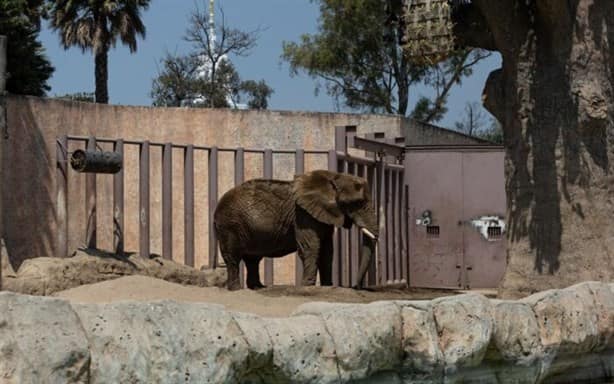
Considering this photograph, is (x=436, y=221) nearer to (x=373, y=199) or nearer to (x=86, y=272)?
(x=373, y=199)

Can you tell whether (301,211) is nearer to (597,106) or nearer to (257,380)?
(597,106)

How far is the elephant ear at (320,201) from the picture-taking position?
11.2 m

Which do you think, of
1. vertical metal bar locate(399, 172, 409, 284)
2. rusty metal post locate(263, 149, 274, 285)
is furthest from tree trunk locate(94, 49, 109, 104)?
rusty metal post locate(263, 149, 274, 285)

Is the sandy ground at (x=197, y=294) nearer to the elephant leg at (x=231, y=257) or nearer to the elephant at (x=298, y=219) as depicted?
the elephant at (x=298, y=219)

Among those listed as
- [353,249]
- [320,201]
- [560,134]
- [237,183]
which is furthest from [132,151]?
→ [560,134]

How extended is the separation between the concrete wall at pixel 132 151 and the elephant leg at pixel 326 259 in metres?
4.69

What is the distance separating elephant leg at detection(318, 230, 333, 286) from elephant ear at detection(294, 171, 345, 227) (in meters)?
0.42

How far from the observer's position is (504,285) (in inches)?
408

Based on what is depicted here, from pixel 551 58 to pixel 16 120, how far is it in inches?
310

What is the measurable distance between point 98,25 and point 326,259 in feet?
53.0

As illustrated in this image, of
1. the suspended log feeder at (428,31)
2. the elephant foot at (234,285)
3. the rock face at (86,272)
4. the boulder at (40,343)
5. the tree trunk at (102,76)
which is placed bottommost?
the elephant foot at (234,285)

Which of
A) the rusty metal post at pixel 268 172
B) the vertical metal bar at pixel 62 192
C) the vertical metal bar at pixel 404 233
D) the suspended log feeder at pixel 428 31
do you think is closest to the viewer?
the suspended log feeder at pixel 428 31

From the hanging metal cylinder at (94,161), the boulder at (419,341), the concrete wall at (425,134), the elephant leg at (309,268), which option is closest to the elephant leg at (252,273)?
the elephant leg at (309,268)

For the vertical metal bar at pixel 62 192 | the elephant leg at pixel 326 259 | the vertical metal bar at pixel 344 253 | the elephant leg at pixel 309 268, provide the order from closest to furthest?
the elephant leg at pixel 309 268 → the elephant leg at pixel 326 259 → the vertical metal bar at pixel 62 192 → the vertical metal bar at pixel 344 253
